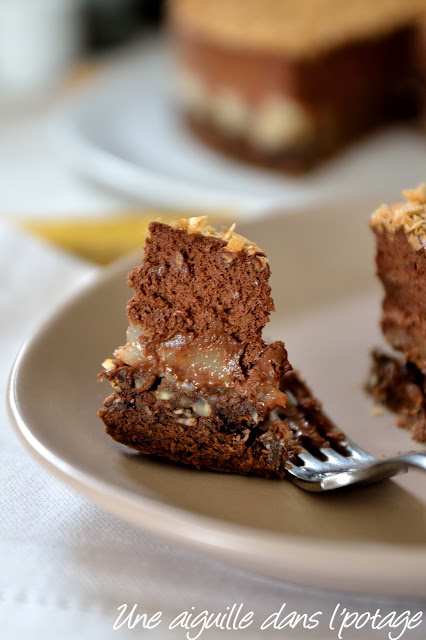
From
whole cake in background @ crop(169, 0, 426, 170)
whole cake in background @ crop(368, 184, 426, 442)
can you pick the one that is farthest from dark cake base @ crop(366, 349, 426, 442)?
whole cake in background @ crop(169, 0, 426, 170)

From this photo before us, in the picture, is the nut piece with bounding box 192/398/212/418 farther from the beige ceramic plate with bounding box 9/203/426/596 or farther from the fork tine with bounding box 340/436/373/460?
the fork tine with bounding box 340/436/373/460

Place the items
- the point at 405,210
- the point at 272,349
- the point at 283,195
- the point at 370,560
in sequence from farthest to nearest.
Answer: the point at 283,195 → the point at 405,210 → the point at 272,349 → the point at 370,560

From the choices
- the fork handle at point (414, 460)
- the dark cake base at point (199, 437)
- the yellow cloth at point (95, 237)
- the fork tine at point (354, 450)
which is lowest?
the yellow cloth at point (95, 237)

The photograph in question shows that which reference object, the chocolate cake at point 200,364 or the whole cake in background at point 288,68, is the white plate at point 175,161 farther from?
the chocolate cake at point 200,364

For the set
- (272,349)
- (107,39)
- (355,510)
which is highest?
(272,349)

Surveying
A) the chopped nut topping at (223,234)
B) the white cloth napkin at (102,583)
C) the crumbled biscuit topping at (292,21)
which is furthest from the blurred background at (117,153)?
the white cloth napkin at (102,583)

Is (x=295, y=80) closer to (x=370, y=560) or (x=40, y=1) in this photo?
A: (x=40, y=1)

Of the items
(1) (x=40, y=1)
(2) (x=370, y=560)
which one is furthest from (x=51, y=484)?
(1) (x=40, y=1)

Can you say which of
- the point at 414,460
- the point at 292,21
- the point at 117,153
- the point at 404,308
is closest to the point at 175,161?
the point at 117,153
